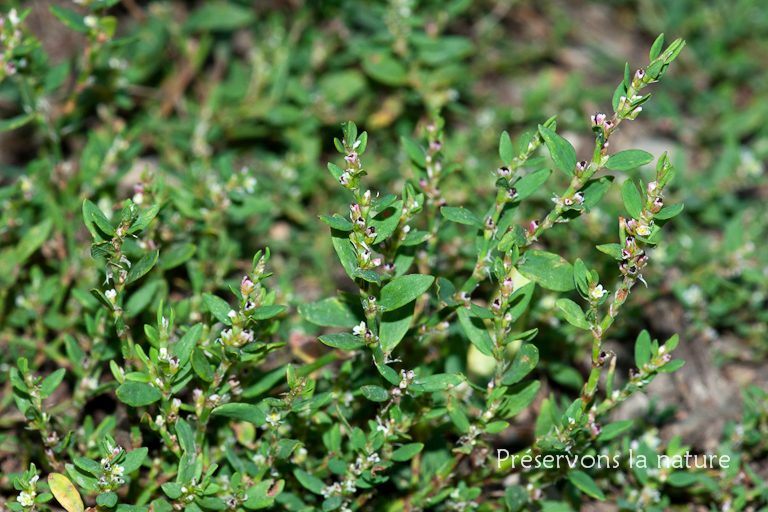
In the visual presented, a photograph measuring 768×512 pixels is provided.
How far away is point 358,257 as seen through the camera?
2.46m

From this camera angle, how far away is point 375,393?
101 inches

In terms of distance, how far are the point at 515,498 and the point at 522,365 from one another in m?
0.66

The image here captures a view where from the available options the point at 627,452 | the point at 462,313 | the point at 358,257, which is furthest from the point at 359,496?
the point at 627,452

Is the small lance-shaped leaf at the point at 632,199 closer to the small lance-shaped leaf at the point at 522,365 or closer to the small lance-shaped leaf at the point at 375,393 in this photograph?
the small lance-shaped leaf at the point at 522,365

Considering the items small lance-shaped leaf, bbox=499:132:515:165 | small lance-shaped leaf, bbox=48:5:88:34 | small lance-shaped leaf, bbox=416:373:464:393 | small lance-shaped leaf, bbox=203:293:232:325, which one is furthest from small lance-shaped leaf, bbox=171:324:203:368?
small lance-shaped leaf, bbox=48:5:88:34

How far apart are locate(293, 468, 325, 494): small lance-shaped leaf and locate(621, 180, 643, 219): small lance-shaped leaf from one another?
1.66 m

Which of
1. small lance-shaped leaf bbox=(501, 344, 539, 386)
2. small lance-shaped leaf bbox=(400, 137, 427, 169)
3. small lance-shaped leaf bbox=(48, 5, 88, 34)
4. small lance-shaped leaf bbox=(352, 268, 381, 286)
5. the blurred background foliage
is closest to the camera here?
small lance-shaped leaf bbox=(352, 268, 381, 286)

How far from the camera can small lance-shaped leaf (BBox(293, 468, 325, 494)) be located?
111 inches

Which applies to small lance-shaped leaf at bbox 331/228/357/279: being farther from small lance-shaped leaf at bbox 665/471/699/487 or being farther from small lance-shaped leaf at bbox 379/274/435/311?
small lance-shaped leaf at bbox 665/471/699/487

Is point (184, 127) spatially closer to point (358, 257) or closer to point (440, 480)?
point (358, 257)

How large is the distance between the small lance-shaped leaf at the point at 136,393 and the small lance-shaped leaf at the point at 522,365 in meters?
1.38

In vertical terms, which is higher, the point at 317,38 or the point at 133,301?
the point at 317,38

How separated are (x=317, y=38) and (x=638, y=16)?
118 inches

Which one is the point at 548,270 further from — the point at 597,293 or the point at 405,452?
the point at 405,452
